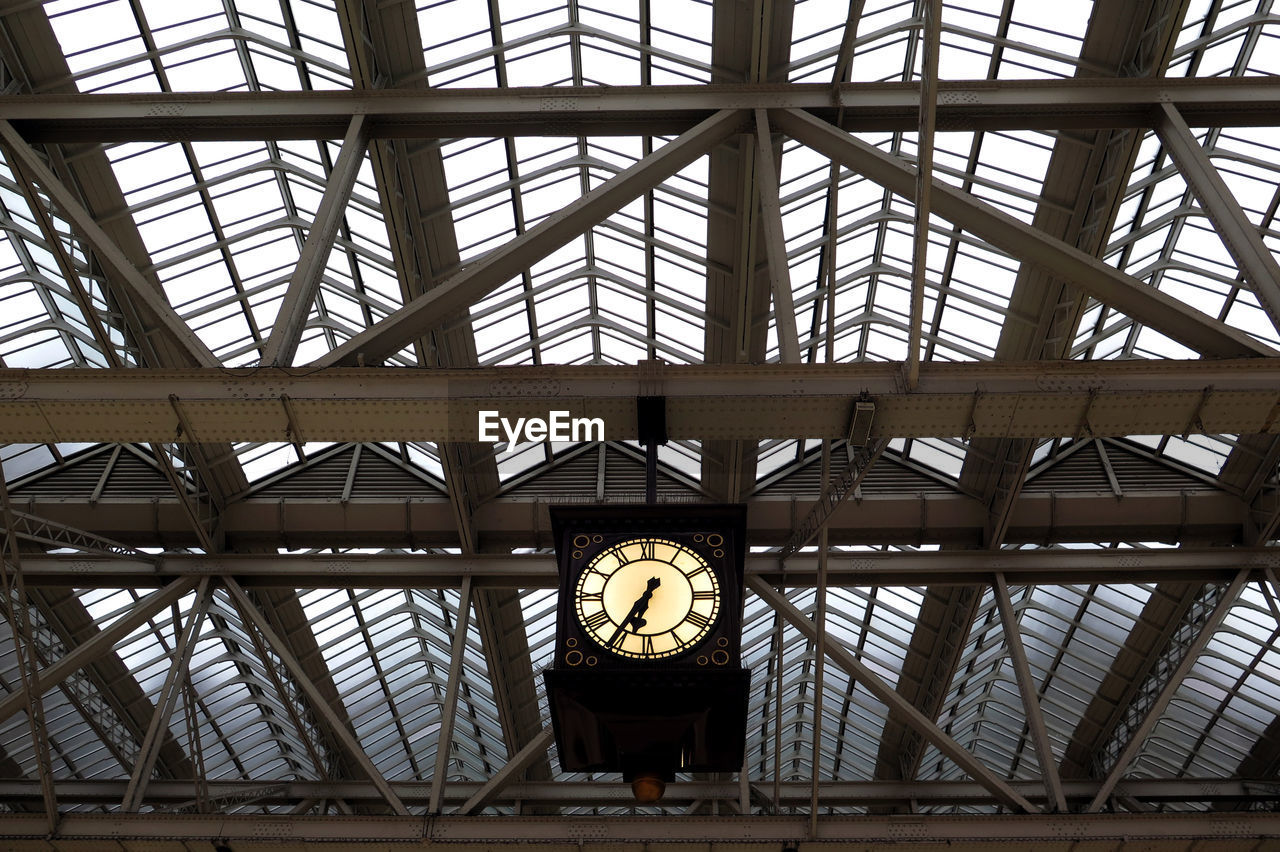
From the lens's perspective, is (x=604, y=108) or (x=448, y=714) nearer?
(x=604, y=108)

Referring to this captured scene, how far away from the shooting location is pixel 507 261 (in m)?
11.2

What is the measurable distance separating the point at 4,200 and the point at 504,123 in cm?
1015

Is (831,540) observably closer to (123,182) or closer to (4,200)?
(123,182)

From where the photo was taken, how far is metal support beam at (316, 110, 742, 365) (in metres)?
10.7

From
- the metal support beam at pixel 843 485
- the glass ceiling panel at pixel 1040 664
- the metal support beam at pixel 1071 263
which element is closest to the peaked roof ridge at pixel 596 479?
the metal support beam at pixel 843 485

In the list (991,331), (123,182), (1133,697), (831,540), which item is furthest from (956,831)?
(123,182)

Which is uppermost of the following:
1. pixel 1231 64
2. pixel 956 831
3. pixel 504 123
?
pixel 1231 64

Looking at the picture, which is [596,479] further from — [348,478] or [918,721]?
[918,721]

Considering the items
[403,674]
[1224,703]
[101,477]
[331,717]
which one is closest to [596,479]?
[331,717]

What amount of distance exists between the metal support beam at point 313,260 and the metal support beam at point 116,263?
59 centimetres

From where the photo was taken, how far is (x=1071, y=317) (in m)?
17.6

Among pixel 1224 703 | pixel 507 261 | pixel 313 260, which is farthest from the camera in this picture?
pixel 1224 703

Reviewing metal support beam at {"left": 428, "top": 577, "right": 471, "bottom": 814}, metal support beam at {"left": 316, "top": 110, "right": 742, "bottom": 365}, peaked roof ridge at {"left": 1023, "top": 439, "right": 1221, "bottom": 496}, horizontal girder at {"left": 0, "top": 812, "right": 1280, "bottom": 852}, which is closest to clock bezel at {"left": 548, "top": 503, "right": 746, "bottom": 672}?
metal support beam at {"left": 316, "top": 110, "right": 742, "bottom": 365}

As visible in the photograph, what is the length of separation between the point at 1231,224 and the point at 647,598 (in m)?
6.78
